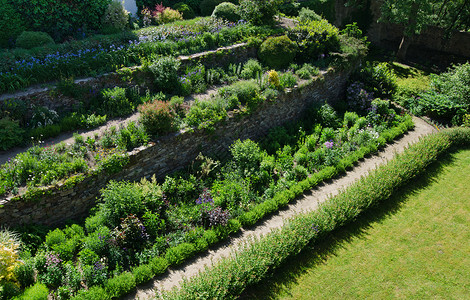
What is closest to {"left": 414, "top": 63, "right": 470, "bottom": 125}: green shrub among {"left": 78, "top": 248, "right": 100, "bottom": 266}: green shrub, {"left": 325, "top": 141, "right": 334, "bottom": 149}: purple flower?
{"left": 325, "top": 141, "right": 334, "bottom": 149}: purple flower

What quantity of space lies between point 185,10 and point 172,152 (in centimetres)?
1124

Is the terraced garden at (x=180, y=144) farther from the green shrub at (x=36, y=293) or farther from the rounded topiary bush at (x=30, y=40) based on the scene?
the rounded topiary bush at (x=30, y=40)

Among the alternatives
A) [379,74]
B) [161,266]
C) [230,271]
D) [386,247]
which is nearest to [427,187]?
[386,247]

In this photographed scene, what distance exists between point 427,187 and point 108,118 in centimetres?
1196

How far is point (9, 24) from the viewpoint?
45.0 ft

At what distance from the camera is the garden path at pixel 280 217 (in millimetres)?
7660

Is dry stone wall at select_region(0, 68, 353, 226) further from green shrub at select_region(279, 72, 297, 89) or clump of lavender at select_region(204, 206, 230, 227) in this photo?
clump of lavender at select_region(204, 206, 230, 227)

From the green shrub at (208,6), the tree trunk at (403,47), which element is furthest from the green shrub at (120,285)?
the tree trunk at (403,47)

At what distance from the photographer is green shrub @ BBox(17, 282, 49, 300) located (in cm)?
665

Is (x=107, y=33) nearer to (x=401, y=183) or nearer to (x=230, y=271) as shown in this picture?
(x=230, y=271)

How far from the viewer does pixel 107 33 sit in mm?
15047

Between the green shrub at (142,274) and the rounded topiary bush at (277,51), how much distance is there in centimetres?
1143

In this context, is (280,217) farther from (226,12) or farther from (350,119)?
(226,12)

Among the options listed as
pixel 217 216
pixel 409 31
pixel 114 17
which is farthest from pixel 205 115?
pixel 409 31
